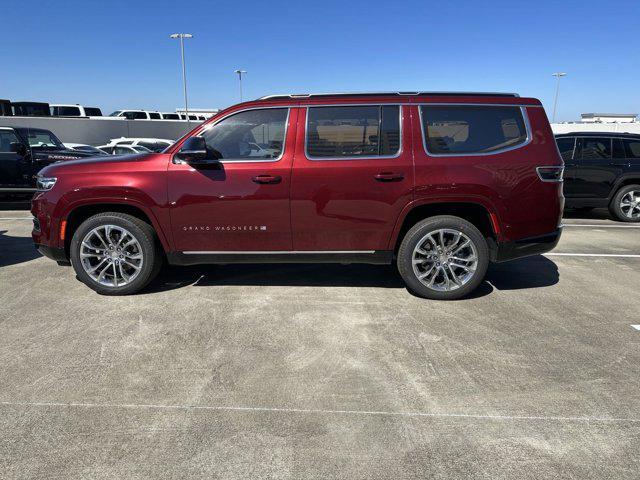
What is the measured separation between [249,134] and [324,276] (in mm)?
1833

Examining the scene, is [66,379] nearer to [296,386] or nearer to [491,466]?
[296,386]

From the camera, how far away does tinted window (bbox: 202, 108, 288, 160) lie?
14.1 ft

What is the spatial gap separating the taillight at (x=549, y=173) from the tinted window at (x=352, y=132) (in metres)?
1.36

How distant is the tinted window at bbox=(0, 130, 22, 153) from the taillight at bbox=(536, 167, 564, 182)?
34.2 ft

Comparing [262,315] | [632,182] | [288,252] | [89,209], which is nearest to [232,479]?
[262,315]

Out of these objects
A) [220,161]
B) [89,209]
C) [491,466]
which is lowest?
[491,466]

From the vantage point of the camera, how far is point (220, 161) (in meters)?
4.25

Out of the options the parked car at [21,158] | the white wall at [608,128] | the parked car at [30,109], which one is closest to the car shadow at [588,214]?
the parked car at [21,158]

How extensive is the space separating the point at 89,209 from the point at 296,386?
9.68 feet

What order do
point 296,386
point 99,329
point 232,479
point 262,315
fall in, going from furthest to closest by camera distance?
point 262,315
point 99,329
point 296,386
point 232,479

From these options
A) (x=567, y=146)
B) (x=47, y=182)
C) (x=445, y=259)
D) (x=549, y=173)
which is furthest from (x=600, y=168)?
(x=47, y=182)

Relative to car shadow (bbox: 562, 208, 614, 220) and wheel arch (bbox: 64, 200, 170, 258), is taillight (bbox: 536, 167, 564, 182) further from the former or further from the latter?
car shadow (bbox: 562, 208, 614, 220)

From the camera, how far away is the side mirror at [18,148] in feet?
31.0

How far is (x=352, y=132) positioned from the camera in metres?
4.26
